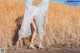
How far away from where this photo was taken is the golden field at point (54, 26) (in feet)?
23.6

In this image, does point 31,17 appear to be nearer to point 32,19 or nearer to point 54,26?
point 32,19

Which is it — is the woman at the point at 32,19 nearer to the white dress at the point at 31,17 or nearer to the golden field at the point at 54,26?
the white dress at the point at 31,17

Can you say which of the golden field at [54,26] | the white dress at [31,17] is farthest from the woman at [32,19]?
the golden field at [54,26]

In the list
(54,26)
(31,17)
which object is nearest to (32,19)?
(31,17)

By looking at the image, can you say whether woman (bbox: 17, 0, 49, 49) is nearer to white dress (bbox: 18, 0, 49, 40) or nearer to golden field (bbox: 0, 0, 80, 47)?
white dress (bbox: 18, 0, 49, 40)

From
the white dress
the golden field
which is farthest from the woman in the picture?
the golden field

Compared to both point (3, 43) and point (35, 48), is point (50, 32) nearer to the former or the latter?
point (35, 48)

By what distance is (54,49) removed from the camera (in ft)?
23.2

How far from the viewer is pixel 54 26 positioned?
7238 millimetres

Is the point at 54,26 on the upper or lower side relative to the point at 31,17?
lower

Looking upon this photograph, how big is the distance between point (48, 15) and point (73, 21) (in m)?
0.53

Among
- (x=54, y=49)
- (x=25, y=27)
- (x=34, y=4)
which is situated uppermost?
(x=34, y=4)

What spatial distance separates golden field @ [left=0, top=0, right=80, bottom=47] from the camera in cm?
720

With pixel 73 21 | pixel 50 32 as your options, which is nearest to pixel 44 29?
pixel 50 32
